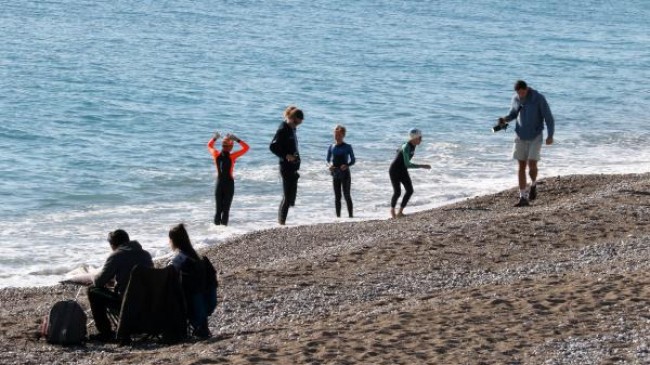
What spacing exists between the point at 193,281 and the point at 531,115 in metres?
7.40

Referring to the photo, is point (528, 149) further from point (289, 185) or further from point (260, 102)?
point (260, 102)

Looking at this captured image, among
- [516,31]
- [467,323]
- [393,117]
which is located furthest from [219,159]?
[516,31]

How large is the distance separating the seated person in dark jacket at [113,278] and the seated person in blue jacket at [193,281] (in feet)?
1.21

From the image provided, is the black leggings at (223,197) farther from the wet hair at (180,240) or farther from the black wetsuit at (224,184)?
the wet hair at (180,240)

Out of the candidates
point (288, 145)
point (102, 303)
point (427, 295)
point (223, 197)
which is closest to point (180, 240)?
point (102, 303)

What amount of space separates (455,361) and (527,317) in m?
1.24

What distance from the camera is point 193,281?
10.4 m

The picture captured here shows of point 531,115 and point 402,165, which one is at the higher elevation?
point 531,115

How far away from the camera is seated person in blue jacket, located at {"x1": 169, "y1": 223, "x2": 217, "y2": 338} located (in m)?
10.4

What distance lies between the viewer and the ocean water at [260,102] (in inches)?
861

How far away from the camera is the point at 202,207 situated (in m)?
22.2

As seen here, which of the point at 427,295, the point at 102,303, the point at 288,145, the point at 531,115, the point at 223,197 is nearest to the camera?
the point at 102,303

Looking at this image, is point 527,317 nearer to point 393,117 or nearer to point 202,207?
point 202,207

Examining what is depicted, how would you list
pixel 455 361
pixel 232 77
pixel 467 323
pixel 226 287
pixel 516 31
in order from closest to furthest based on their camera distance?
pixel 455 361, pixel 467 323, pixel 226 287, pixel 232 77, pixel 516 31
